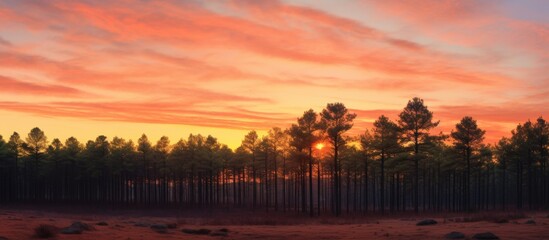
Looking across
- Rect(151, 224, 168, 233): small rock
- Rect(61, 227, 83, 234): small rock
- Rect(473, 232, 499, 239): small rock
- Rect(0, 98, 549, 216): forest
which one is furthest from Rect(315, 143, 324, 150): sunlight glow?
Rect(61, 227, 83, 234): small rock

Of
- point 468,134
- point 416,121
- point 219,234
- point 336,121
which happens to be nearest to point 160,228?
point 219,234

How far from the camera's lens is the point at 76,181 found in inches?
4208

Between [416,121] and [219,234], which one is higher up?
[416,121]

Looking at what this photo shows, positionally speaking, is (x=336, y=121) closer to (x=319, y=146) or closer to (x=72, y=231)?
(x=319, y=146)

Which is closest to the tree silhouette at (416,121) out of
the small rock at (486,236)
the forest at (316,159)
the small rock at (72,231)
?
the forest at (316,159)

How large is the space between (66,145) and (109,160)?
16.6 m

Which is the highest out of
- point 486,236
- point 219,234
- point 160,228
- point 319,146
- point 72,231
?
point 319,146

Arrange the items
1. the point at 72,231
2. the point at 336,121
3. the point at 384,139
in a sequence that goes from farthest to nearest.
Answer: the point at 384,139 < the point at 336,121 < the point at 72,231

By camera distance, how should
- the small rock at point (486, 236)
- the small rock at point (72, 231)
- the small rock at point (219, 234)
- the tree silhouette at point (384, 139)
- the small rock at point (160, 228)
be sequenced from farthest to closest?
the tree silhouette at point (384, 139), the small rock at point (160, 228), the small rock at point (219, 234), the small rock at point (72, 231), the small rock at point (486, 236)

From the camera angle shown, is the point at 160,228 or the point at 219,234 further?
the point at 160,228

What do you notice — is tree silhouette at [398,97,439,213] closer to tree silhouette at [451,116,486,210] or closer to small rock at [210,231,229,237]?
tree silhouette at [451,116,486,210]

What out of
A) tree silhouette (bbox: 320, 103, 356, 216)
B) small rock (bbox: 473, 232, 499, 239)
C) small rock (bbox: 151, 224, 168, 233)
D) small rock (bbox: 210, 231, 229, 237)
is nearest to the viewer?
small rock (bbox: 473, 232, 499, 239)

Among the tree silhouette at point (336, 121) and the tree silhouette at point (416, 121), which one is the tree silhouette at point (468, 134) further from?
the tree silhouette at point (336, 121)

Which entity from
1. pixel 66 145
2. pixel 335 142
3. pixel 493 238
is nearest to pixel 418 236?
pixel 493 238
